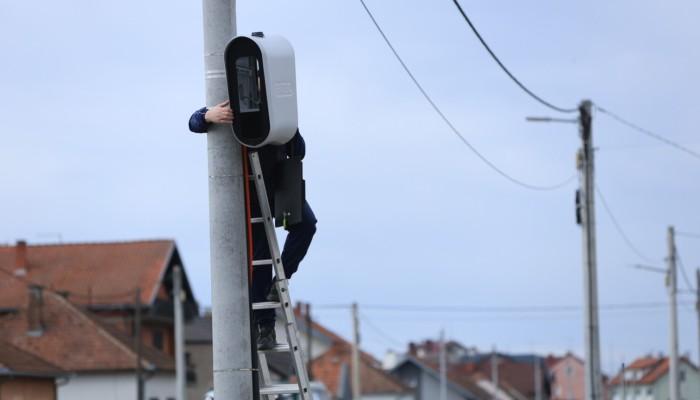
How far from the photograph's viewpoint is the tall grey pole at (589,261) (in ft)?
102

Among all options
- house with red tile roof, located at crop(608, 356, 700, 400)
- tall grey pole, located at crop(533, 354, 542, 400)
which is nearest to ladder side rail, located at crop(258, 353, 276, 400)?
house with red tile roof, located at crop(608, 356, 700, 400)

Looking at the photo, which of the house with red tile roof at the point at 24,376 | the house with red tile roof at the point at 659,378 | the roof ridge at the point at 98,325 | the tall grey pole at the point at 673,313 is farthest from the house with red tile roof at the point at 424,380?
the house with red tile roof at the point at 24,376

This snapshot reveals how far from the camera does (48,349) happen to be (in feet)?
210

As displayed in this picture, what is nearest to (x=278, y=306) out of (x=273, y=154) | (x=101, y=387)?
(x=273, y=154)

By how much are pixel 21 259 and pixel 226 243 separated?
7122cm

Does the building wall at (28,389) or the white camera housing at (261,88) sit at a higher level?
the white camera housing at (261,88)

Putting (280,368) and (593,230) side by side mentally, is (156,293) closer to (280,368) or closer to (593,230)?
(280,368)

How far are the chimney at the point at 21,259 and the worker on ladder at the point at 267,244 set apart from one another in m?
70.0

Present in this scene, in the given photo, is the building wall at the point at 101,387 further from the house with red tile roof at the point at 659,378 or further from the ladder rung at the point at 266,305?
the ladder rung at the point at 266,305

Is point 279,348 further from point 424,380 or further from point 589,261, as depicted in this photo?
point 424,380

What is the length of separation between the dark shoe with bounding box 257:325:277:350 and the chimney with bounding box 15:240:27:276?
70.0 metres

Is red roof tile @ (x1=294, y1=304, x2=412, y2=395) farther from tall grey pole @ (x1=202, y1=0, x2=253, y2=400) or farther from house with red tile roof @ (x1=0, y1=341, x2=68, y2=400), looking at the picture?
tall grey pole @ (x1=202, y1=0, x2=253, y2=400)

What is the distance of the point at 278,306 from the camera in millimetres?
8117

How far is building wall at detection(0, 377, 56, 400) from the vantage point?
44094mm
